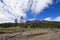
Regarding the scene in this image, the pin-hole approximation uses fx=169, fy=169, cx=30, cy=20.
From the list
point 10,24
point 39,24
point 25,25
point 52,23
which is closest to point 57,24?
point 52,23

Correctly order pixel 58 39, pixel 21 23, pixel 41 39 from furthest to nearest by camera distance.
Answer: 1. pixel 21 23
2. pixel 41 39
3. pixel 58 39

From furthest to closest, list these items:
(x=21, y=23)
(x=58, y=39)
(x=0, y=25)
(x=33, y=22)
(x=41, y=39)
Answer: (x=33, y=22)
(x=21, y=23)
(x=0, y=25)
(x=41, y=39)
(x=58, y=39)

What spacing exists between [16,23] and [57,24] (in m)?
11.5

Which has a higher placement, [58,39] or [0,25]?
[0,25]

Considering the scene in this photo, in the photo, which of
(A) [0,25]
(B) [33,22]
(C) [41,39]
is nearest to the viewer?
(C) [41,39]

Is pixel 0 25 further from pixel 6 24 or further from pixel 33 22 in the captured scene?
pixel 33 22

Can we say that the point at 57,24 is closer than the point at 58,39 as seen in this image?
No

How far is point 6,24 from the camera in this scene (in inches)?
1734

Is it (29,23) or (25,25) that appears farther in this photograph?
(29,23)

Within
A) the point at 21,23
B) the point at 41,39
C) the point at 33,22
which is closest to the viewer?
the point at 41,39

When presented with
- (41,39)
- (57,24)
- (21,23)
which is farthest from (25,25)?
(41,39)

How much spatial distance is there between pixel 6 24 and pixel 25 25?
4.95 metres

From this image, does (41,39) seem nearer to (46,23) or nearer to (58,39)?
(58,39)

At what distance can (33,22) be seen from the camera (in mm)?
49375
